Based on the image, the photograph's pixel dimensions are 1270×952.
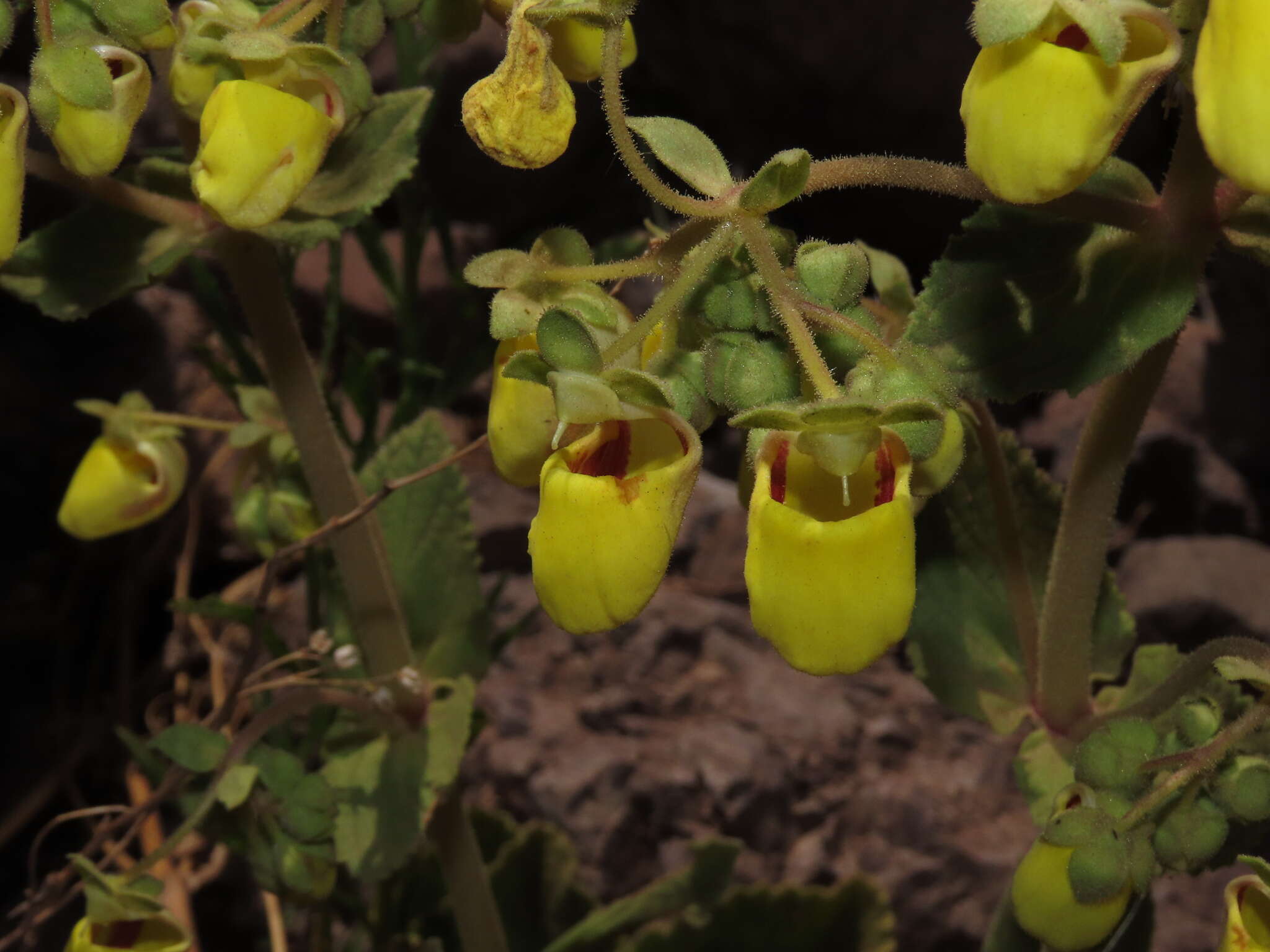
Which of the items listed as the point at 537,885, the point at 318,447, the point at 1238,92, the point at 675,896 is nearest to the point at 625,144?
the point at 1238,92

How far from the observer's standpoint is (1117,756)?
90 cm

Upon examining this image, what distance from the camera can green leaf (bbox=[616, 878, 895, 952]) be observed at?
1384 millimetres

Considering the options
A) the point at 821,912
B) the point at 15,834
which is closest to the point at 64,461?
the point at 15,834

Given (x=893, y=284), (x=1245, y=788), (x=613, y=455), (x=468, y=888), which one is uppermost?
(x=613, y=455)

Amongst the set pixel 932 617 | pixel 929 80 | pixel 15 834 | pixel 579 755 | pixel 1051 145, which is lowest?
pixel 15 834

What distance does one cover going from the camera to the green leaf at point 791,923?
138 centimetres

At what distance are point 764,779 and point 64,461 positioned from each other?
91 cm

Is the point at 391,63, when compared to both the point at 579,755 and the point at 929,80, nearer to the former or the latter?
the point at 929,80

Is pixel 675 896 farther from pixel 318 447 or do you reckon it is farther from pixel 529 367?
pixel 529 367

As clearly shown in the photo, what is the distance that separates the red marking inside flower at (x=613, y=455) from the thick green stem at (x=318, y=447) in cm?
44

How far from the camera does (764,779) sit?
154 cm

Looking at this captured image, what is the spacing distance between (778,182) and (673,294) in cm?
8

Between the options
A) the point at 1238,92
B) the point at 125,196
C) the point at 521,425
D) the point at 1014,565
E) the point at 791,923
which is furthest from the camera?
the point at 791,923

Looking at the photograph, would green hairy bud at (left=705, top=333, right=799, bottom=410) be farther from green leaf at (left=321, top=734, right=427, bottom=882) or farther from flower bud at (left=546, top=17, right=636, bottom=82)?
green leaf at (left=321, top=734, right=427, bottom=882)
